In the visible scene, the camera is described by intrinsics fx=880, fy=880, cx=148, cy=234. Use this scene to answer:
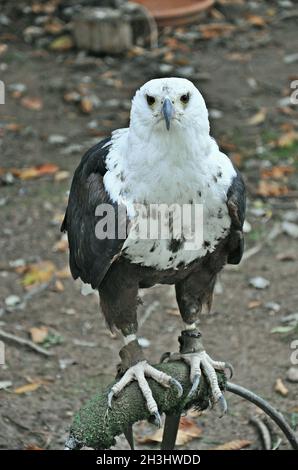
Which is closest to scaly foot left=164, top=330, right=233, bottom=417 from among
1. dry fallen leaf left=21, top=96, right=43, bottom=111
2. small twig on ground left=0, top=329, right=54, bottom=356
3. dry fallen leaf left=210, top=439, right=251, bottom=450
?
dry fallen leaf left=210, top=439, right=251, bottom=450

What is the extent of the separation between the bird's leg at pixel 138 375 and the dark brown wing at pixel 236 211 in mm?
497

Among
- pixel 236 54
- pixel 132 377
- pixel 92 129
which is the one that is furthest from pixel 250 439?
pixel 236 54

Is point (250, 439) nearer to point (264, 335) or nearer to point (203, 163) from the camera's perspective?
point (264, 335)

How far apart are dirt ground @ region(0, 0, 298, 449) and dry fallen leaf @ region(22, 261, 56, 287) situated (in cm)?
3

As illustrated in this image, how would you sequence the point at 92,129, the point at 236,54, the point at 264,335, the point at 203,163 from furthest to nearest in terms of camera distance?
the point at 236,54, the point at 92,129, the point at 264,335, the point at 203,163

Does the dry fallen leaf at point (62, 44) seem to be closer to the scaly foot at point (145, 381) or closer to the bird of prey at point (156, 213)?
the bird of prey at point (156, 213)

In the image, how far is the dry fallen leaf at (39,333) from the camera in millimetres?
4762

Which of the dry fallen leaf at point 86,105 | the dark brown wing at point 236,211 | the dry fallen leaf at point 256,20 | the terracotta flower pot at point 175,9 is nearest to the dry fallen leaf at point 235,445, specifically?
the dark brown wing at point 236,211

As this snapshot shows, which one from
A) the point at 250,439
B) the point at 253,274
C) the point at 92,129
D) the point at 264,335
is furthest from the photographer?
the point at 92,129

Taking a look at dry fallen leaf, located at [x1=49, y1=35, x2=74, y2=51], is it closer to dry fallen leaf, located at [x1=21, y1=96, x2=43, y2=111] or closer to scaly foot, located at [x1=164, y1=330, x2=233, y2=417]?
dry fallen leaf, located at [x1=21, y1=96, x2=43, y2=111]

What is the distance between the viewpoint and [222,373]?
328cm

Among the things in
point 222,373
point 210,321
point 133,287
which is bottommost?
point 210,321

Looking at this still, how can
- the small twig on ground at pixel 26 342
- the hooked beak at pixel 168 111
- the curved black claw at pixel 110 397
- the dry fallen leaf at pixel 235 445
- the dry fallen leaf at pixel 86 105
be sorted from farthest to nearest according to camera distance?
the dry fallen leaf at pixel 86 105 < the small twig on ground at pixel 26 342 < the dry fallen leaf at pixel 235 445 < the curved black claw at pixel 110 397 < the hooked beak at pixel 168 111

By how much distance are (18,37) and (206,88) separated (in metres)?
2.41
